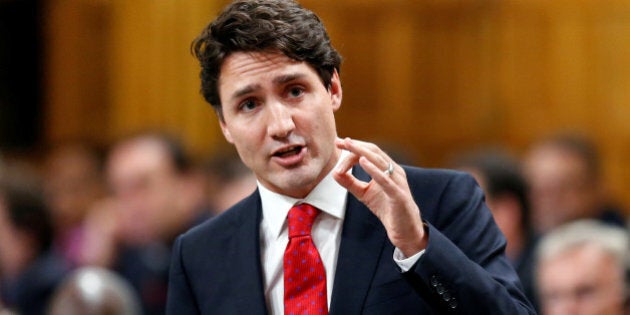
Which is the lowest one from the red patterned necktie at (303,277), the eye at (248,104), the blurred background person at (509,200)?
the blurred background person at (509,200)

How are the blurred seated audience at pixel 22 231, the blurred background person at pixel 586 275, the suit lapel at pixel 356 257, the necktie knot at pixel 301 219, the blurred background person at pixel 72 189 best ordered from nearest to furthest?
the suit lapel at pixel 356 257 < the necktie knot at pixel 301 219 < the blurred background person at pixel 586 275 < the blurred seated audience at pixel 22 231 < the blurred background person at pixel 72 189

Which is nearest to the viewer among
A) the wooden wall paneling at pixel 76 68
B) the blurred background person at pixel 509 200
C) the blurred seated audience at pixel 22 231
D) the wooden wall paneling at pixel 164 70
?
the blurred background person at pixel 509 200

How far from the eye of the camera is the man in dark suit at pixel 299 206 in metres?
2.52

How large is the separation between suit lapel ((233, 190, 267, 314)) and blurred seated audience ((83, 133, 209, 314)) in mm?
2748

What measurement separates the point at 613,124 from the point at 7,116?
4.45m

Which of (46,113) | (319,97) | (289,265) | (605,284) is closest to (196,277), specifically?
(289,265)

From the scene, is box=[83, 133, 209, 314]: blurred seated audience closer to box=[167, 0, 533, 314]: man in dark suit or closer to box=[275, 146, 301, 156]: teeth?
box=[167, 0, 533, 314]: man in dark suit

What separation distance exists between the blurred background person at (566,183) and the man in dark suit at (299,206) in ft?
9.78

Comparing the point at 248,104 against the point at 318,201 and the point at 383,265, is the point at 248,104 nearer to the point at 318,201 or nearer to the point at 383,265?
the point at 318,201

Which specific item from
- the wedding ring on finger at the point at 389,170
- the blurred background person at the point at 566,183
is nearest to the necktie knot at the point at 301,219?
the wedding ring on finger at the point at 389,170

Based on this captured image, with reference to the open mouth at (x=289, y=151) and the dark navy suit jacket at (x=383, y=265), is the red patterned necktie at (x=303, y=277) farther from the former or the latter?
the open mouth at (x=289, y=151)

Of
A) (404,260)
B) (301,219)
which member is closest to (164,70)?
(301,219)

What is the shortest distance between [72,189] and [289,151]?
5.52 meters

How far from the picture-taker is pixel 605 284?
390 centimetres
